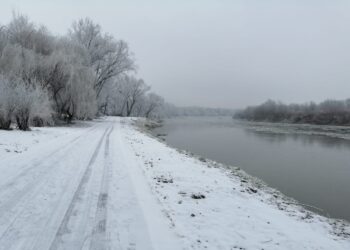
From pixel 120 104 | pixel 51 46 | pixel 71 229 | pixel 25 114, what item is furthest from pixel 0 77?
pixel 120 104

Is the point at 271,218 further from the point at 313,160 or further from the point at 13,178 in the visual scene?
the point at 313,160

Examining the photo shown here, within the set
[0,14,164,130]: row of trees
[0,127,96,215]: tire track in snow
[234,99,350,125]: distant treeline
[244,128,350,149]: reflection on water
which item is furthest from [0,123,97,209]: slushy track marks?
[234,99,350,125]: distant treeline

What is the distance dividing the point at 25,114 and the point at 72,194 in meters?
14.5

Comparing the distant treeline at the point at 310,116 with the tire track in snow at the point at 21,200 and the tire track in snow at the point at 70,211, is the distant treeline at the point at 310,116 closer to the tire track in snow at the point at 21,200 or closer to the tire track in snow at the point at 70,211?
the tire track in snow at the point at 70,211

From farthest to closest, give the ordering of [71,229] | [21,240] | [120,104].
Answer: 1. [120,104]
2. [71,229]
3. [21,240]

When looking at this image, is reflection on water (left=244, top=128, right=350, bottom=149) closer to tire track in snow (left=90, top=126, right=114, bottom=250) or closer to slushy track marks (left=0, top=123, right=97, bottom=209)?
slushy track marks (left=0, top=123, right=97, bottom=209)

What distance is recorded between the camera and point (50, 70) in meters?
27.8

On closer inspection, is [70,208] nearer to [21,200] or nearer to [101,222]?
[101,222]

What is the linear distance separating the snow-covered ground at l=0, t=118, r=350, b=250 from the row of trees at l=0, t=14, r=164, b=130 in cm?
973

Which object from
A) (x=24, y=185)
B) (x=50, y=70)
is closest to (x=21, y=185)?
(x=24, y=185)

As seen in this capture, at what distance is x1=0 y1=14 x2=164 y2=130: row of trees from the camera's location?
19.9m

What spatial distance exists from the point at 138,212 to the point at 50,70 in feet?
80.0

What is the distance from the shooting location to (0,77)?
20219 mm

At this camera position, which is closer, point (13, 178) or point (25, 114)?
point (13, 178)
